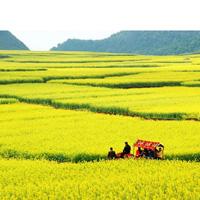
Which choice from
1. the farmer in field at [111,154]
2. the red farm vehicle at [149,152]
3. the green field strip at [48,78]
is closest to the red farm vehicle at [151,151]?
the red farm vehicle at [149,152]

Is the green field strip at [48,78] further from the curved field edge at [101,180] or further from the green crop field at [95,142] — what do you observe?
the curved field edge at [101,180]

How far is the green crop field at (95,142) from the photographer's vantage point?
15602 mm

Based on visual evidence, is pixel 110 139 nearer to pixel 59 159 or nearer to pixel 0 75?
pixel 59 159

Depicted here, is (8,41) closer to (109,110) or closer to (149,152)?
(109,110)

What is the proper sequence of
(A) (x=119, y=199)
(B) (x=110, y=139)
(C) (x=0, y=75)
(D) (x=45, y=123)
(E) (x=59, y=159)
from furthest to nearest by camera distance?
(C) (x=0, y=75) → (D) (x=45, y=123) → (B) (x=110, y=139) → (E) (x=59, y=159) → (A) (x=119, y=199)

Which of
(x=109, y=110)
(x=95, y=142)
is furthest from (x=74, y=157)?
(x=109, y=110)

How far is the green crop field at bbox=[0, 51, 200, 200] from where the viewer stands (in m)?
15.6

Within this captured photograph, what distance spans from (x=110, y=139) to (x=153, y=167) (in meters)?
5.16

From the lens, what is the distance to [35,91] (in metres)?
43.6

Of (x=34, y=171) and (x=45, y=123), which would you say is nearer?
(x=34, y=171)

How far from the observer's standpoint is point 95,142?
22047 millimetres

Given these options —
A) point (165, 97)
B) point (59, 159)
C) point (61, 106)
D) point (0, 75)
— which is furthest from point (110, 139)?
point (0, 75)

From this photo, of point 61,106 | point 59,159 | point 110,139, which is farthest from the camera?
point 61,106

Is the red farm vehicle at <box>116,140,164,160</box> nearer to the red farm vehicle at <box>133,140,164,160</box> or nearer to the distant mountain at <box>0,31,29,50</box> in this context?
the red farm vehicle at <box>133,140,164,160</box>
